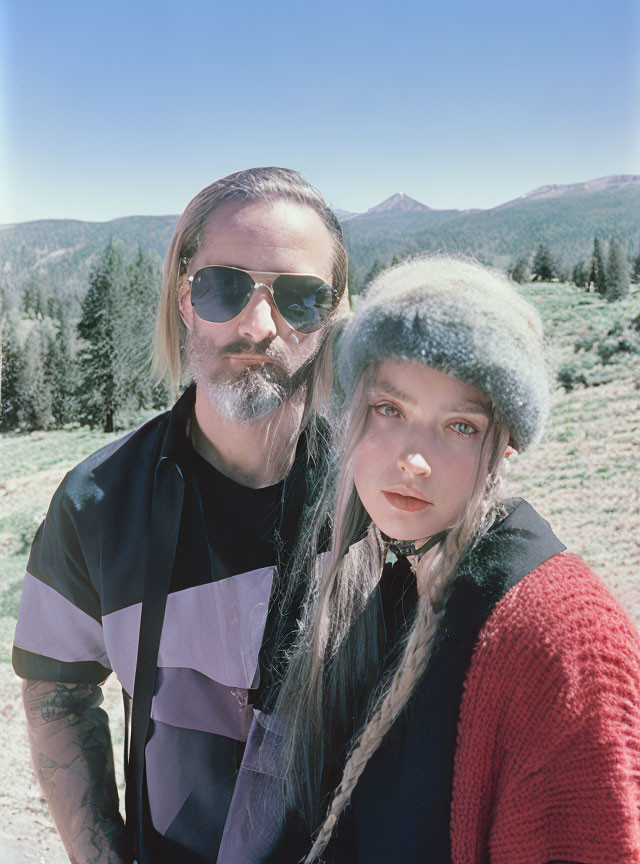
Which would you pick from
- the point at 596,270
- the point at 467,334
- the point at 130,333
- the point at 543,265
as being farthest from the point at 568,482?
the point at 130,333

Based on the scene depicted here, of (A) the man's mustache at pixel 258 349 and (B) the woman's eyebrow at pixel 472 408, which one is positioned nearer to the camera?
(B) the woman's eyebrow at pixel 472 408

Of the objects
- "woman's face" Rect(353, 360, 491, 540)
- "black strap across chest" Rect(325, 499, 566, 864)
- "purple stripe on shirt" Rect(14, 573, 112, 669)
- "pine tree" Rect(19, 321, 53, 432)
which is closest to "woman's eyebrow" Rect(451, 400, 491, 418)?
"woman's face" Rect(353, 360, 491, 540)

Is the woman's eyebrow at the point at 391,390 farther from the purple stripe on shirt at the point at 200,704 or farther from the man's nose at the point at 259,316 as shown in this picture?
the purple stripe on shirt at the point at 200,704

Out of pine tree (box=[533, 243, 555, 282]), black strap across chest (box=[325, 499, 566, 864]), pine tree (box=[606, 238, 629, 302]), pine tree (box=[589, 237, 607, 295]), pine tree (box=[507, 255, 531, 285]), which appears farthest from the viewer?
pine tree (box=[533, 243, 555, 282])

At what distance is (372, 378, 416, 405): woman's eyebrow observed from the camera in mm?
1231

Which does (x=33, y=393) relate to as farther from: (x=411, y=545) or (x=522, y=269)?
(x=411, y=545)

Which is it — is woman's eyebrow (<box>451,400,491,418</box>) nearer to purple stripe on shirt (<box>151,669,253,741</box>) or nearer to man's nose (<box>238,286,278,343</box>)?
man's nose (<box>238,286,278,343</box>)

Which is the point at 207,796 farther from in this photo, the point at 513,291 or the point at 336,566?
the point at 513,291

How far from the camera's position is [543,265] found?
Result: 26438 millimetres

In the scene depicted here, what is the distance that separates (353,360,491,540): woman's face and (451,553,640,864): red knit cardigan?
230 millimetres

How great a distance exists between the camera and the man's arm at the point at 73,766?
1.89 meters

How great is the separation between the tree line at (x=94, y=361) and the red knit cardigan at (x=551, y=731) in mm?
20376

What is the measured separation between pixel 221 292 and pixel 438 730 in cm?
136

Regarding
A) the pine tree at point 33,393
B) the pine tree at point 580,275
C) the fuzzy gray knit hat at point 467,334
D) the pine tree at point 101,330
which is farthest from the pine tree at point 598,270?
the pine tree at point 33,393
